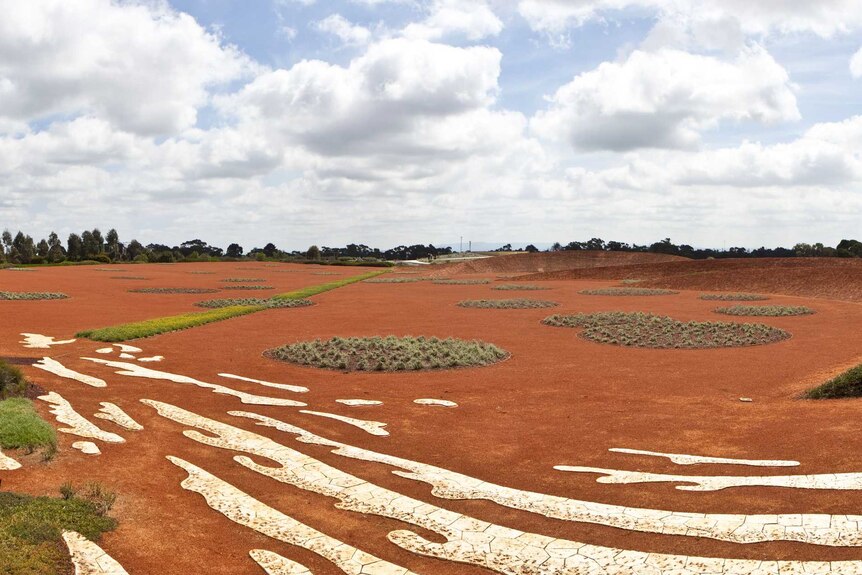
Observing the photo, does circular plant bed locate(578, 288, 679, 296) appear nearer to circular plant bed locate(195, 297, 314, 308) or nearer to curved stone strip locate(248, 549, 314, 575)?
circular plant bed locate(195, 297, 314, 308)

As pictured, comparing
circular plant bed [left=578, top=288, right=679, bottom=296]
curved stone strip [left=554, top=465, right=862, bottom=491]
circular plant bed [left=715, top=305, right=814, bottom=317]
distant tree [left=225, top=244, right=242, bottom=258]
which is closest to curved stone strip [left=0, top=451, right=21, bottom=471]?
curved stone strip [left=554, top=465, right=862, bottom=491]

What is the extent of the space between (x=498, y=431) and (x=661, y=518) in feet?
16.8

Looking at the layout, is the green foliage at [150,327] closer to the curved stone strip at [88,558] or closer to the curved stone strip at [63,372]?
the curved stone strip at [63,372]

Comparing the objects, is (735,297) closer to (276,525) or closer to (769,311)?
(769,311)

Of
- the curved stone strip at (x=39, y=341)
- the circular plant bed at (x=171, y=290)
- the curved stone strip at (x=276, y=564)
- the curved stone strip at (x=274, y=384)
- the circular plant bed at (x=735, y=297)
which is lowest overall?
the curved stone strip at (x=276, y=564)

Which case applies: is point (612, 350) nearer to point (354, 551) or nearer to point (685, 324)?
point (685, 324)

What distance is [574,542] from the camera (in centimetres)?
866

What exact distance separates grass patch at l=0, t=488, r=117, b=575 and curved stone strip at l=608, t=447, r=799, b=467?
8.60 metres

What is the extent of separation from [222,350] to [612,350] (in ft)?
47.0

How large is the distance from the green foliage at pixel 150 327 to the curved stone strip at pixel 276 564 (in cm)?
2069

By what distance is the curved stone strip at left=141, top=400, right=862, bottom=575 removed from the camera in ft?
25.5

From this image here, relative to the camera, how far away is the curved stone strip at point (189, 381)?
54.4 feet

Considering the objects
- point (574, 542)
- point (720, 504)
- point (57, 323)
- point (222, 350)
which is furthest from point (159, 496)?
point (57, 323)

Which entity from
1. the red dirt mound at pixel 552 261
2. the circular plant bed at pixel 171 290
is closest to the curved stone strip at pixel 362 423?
the circular plant bed at pixel 171 290
